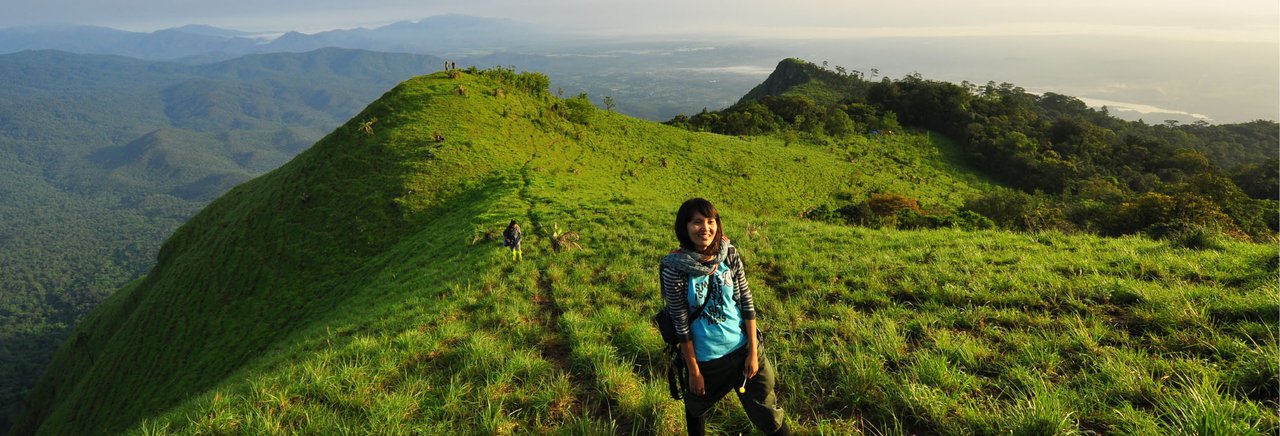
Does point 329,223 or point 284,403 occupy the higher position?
point 284,403

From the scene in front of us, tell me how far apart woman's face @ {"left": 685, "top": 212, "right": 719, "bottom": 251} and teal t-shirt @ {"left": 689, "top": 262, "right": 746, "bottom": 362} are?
306 millimetres

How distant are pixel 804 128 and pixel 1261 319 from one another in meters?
60.3

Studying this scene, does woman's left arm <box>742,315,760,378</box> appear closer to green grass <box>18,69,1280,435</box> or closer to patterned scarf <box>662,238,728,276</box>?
patterned scarf <box>662,238,728,276</box>

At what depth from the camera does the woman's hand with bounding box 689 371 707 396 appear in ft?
12.9

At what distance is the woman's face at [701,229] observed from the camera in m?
3.96

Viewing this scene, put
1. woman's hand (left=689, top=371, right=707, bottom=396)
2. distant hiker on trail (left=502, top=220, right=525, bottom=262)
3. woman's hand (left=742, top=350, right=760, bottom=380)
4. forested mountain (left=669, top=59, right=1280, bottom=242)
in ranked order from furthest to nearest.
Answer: forested mountain (left=669, top=59, right=1280, bottom=242)
distant hiker on trail (left=502, top=220, right=525, bottom=262)
woman's hand (left=742, top=350, right=760, bottom=380)
woman's hand (left=689, top=371, right=707, bottom=396)

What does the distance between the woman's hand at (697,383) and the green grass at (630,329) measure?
A: 0.93m

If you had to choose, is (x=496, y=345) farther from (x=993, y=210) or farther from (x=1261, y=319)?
(x=993, y=210)

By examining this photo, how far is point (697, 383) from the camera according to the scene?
12.9ft

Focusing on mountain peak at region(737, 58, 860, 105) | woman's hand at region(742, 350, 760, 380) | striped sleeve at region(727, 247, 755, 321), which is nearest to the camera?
woman's hand at region(742, 350, 760, 380)

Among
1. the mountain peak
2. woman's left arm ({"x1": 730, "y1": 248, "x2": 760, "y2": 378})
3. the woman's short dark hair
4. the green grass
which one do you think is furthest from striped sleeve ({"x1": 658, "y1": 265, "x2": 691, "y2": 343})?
the mountain peak

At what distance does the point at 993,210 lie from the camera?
2842cm

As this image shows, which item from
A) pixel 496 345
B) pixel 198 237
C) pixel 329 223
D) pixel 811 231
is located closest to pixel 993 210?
pixel 811 231

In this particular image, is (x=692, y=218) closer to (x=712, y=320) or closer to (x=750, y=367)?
(x=712, y=320)
